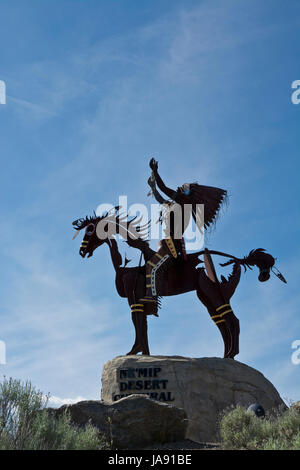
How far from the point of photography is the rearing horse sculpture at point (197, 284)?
14039 millimetres

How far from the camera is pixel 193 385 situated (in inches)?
494

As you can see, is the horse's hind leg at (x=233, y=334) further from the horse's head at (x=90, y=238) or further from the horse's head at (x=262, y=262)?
A: the horse's head at (x=90, y=238)

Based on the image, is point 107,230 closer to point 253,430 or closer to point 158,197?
point 158,197

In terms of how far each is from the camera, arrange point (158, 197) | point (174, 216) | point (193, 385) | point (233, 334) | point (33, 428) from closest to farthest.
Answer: point (33, 428) → point (193, 385) → point (233, 334) → point (174, 216) → point (158, 197)

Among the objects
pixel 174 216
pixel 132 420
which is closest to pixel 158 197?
pixel 174 216

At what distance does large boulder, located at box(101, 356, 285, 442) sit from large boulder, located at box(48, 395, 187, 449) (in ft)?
8.22

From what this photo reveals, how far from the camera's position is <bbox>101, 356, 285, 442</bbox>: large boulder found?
12.3 meters

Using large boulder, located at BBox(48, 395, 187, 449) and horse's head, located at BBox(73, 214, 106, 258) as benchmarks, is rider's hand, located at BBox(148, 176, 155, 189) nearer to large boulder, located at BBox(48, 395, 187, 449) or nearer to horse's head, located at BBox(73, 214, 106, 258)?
horse's head, located at BBox(73, 214, 106, 258)

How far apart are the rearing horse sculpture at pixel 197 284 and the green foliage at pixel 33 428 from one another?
5.26 meters

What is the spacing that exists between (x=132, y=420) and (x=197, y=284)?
5.54 meters

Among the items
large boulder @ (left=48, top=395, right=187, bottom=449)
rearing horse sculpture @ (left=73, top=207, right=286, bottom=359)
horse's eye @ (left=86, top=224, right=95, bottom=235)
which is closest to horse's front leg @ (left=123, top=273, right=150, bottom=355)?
rearing horse sculpture @ (left=73, top=207, right=286, bottom=359)

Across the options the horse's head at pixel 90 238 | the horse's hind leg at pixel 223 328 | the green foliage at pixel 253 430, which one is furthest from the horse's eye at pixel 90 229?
the green foliage at pixel 253 430

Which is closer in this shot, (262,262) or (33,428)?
(33,428)
